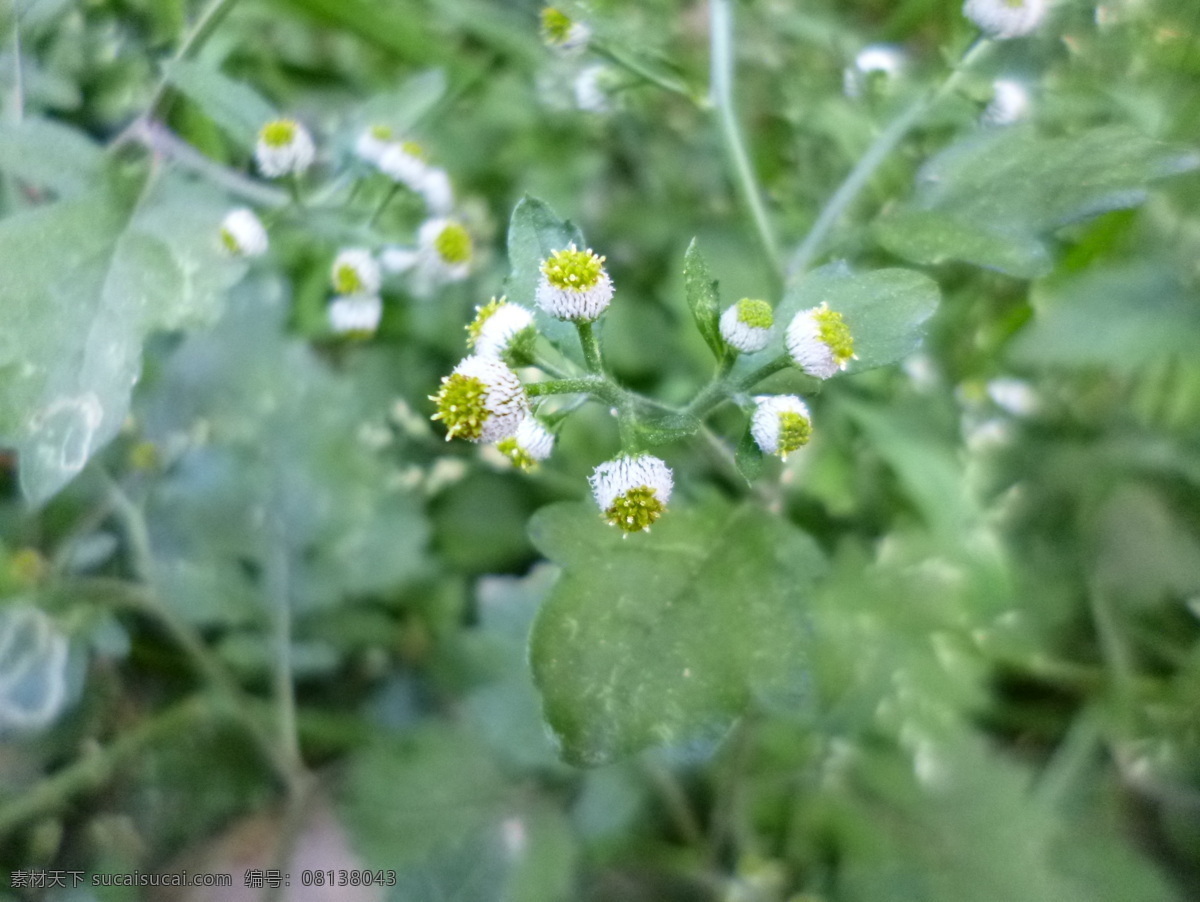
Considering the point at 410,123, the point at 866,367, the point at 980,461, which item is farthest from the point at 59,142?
the point at 980,461

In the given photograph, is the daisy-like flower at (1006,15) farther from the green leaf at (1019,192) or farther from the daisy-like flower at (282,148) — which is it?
the daisy-like flower at (282,148)

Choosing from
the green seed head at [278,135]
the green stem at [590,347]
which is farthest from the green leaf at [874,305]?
the green seed head at [278,135]

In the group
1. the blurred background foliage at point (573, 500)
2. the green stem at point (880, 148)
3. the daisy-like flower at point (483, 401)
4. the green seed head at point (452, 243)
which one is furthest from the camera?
the blurred background foliage at point (573, 500)

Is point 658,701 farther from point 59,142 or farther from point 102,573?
point 102,573

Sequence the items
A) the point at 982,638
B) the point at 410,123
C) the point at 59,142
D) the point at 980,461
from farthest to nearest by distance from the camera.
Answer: the point at 980,461 → the point at 982,638 → the point at 410,123 → the point at 59,142

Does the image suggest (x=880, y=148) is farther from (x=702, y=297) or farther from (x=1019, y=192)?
(x=702, y=297)
